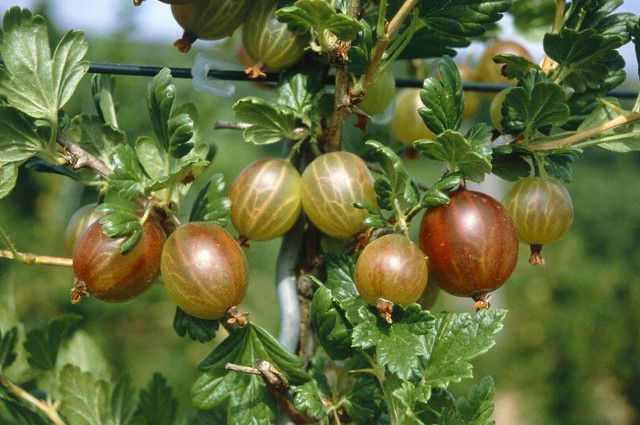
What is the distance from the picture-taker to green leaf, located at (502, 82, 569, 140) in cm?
62

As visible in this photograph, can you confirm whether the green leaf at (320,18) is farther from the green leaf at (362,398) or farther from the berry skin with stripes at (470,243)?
the green leaf at (362,398)

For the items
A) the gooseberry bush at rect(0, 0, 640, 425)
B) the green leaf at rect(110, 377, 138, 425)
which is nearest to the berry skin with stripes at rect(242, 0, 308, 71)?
the gooseberry bush at rect(0, 0, 640, 425)

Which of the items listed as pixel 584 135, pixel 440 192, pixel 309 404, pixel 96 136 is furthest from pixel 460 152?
pixel 96 136

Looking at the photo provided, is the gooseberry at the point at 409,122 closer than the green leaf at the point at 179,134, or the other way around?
the green leaf at the point at 179,134

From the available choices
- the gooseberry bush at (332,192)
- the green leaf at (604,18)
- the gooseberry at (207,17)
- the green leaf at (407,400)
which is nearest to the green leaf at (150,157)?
the gooseberry bush at (332,192)

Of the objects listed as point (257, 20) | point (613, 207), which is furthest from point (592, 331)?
point (257, 20)

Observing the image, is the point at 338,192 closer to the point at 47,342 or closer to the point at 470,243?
the point at 470,243

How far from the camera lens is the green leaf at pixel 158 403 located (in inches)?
32.1

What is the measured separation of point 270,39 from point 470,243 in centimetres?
27

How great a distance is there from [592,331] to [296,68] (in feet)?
11.0

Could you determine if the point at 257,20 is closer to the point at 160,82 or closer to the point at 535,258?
the point at 160,82

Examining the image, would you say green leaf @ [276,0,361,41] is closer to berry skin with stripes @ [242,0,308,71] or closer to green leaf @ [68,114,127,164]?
berry skin with stripes @ [242,0,308,71]

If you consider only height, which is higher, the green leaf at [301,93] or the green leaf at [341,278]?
the green leaf at [301,93]

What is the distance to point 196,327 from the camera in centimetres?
66
